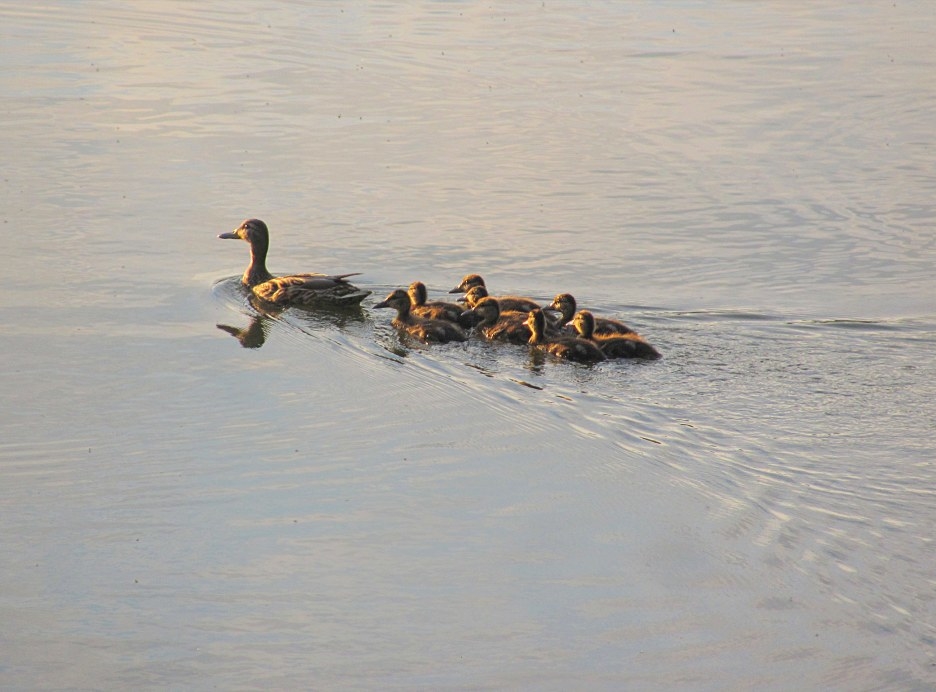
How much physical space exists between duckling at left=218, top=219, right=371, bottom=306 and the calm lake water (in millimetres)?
163

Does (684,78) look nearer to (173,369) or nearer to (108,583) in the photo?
(173,369)

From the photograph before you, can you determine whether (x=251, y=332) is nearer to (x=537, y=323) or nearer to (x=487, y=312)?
(x=487, y=312)

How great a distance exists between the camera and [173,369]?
296 inches

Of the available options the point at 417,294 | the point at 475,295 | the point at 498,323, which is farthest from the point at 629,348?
the point at 417,294

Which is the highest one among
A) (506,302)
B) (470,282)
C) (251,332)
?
(470,282)

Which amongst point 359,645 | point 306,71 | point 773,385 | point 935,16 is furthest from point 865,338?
point 935,16

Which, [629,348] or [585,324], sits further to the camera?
[585,324]

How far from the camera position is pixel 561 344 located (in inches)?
320

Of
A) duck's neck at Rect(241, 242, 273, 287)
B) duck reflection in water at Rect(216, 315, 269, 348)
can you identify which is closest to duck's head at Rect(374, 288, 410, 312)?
duck reflection in water at Rect(216, 315, 269, 348)

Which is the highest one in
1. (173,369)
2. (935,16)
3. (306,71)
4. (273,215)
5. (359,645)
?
(935,16)

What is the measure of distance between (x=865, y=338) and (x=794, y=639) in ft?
12.1

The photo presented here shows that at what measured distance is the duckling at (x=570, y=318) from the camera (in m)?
8.24

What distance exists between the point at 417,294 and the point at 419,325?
0.43m

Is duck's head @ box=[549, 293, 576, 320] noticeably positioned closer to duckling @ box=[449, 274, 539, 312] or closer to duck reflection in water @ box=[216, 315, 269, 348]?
duckling @ box=[449, 274, 539, 312]
